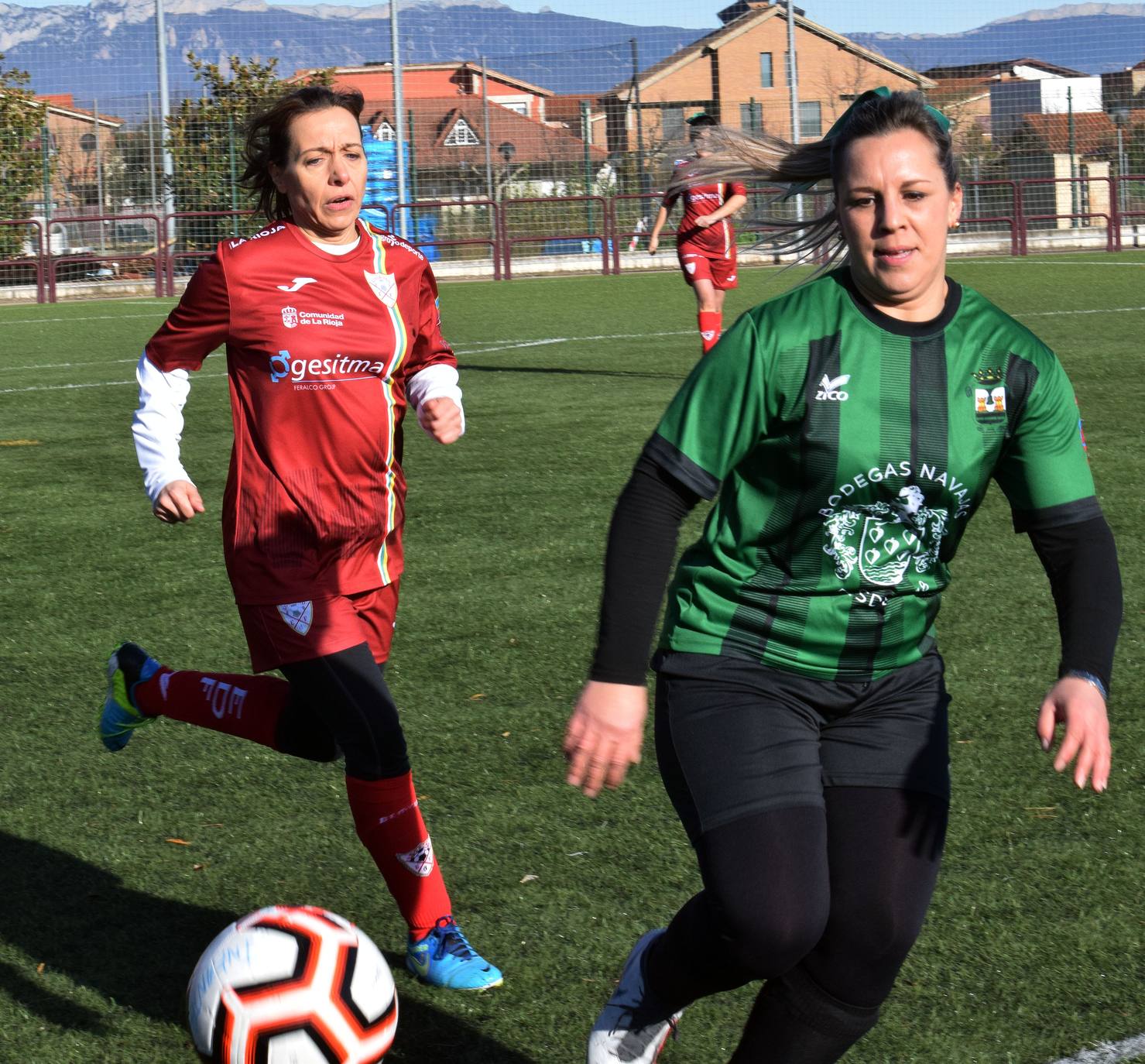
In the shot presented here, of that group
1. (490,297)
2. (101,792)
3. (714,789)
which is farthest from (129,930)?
(490,297)

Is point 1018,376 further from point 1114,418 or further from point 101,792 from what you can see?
point 1114,418

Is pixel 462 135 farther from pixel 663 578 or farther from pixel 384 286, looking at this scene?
pixel 663 578

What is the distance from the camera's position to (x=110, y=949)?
3.52 meters

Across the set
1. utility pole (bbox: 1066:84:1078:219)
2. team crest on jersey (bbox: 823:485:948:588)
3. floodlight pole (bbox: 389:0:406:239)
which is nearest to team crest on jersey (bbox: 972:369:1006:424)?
team crest on jersey (bbox: 823:485:948:588)

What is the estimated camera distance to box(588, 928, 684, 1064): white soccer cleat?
272cm

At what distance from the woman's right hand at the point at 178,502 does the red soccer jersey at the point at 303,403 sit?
0.08 m

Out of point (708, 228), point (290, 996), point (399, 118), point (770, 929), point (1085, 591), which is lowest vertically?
point (290, 996)

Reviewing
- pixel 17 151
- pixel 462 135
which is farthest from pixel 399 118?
pixel 462 135

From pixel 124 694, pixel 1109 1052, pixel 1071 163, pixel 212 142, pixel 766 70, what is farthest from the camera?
pixel 766 70

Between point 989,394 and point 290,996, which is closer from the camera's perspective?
point 989,394

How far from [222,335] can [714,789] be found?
1.65 m

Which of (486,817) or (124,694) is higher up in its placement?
(124,694)

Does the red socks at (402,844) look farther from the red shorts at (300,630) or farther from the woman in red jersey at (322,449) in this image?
the red shorts at (300,630)

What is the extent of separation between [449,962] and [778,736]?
110 centimetres
